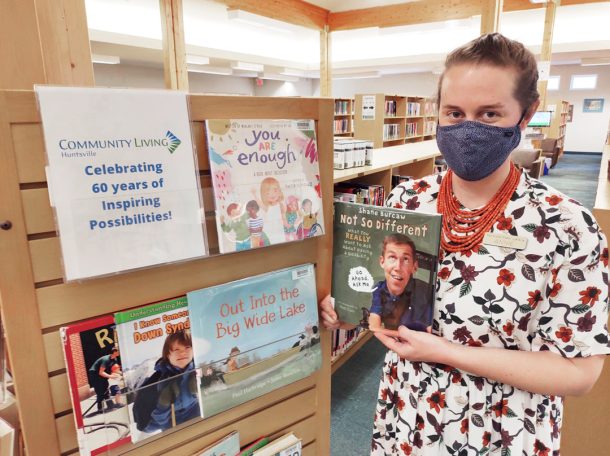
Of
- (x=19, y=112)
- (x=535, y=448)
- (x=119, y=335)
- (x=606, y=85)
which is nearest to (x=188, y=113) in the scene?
(x=19, y=112)

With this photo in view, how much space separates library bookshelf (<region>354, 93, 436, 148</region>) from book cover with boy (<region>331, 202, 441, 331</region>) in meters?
6.43

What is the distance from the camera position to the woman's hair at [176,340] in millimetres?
904

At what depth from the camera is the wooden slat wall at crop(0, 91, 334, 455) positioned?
0.75m

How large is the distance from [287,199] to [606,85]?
1973 cm

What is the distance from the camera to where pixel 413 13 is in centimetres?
794

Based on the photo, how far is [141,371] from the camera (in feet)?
2.88

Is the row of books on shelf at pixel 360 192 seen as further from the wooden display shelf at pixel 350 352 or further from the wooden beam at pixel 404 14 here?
the wooden beam at pixel 404 14

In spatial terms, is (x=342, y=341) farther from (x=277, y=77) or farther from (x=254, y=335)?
(x=277, y=77)

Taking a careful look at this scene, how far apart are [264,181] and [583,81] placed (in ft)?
64.6

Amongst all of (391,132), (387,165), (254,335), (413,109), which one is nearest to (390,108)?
(391,132)

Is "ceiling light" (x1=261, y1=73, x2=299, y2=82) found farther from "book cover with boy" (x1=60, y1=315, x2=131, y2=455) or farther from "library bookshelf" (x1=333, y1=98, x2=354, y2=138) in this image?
"book cover with boy" (x1=60, y1=315, x2=131, y2=455)

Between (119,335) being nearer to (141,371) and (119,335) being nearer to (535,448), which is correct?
(141,371)

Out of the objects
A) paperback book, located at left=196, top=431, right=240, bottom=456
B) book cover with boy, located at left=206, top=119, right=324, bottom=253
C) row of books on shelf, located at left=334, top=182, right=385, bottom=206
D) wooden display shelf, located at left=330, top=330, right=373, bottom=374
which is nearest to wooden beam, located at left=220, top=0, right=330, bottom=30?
row of books on shelf, located at left=334, top=182, right=385, bottom=206

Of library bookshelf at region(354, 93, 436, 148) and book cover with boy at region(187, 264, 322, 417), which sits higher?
library bookshelf at region(354, 93, 436, 148)
